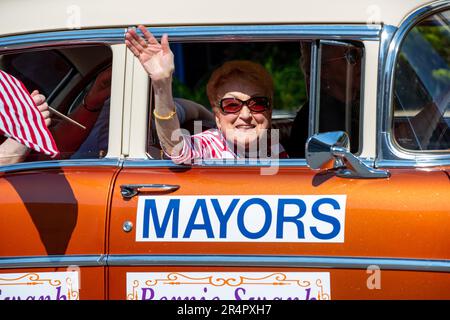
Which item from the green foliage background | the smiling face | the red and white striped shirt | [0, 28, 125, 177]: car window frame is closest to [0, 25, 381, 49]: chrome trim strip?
[0, 28, 125, 177]: car window frame

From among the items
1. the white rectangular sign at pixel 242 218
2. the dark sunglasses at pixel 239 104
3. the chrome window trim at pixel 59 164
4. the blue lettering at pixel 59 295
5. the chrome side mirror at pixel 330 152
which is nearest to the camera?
the chrome side mirror at pixel 330 152

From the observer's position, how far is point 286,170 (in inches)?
147

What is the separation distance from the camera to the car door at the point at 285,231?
346 centimetres

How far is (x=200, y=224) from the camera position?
3.61 meters

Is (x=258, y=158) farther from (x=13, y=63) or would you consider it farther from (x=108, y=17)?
(x=13, y=63)

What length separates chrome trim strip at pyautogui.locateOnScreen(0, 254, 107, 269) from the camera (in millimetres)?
3682

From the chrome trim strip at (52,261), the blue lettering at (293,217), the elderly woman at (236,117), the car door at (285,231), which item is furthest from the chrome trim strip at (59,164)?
the blue lettering at (293,217)

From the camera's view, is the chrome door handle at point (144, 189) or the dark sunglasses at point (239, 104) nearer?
the chrome door handle at point (144, 189)

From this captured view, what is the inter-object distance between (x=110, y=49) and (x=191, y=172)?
672 mm

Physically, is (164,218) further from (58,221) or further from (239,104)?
(239,104)

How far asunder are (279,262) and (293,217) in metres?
0.19

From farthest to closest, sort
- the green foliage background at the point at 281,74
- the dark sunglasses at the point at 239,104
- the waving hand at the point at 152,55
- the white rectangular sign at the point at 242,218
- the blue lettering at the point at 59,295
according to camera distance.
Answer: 1. the green foliage background at the point at 281,74
2. the dark sunglasses at the point at 239,104
3. the blue lettering at the point at 59,295
4. the waving hand at the point at 152,55
5. the white rectangular sign at the point at 242,218

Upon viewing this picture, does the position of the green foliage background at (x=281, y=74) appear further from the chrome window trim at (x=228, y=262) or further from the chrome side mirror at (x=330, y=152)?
the chrome side mirror at (x=330, y=152)
